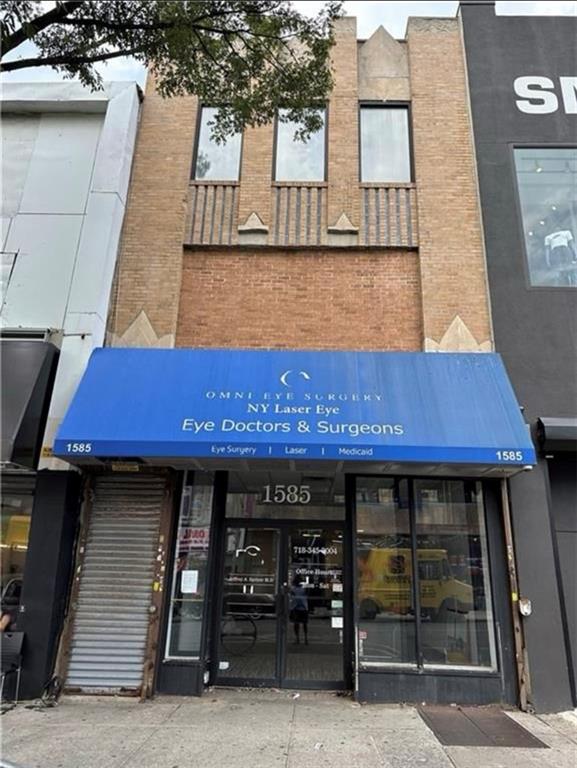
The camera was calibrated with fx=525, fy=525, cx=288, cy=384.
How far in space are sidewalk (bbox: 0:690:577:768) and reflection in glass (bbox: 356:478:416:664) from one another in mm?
717

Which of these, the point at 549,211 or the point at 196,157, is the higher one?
the point at 196,157

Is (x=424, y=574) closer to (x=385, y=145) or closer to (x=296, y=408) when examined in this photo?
(x=296, y=408)

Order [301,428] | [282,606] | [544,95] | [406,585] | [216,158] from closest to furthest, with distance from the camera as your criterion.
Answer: [301,428], [406,585], [282,606], [544,95], [216,158]

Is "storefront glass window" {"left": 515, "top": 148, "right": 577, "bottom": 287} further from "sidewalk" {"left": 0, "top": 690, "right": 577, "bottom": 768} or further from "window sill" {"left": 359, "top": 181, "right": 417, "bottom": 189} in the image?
"sidewalk" {"left": 0, "top": 690, "right": 577, "bottom": 768}


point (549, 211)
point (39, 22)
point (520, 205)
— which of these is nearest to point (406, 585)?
point (520, 205)

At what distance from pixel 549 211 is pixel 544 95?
2.25 metres

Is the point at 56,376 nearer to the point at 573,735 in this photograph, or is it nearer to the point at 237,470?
the point at 237,470

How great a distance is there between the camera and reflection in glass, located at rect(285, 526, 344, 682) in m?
7.38

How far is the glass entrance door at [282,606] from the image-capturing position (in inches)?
290

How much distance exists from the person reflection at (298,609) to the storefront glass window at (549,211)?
5979 mm

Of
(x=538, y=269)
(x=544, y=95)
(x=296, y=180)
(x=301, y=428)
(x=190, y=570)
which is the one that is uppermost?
(x=544, y=95)

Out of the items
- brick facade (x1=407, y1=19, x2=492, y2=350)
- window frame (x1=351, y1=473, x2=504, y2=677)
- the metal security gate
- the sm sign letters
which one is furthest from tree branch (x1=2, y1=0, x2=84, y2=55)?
the sm sign letters

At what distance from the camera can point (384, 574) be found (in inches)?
293

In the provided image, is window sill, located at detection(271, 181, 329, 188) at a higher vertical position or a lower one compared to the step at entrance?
higher
